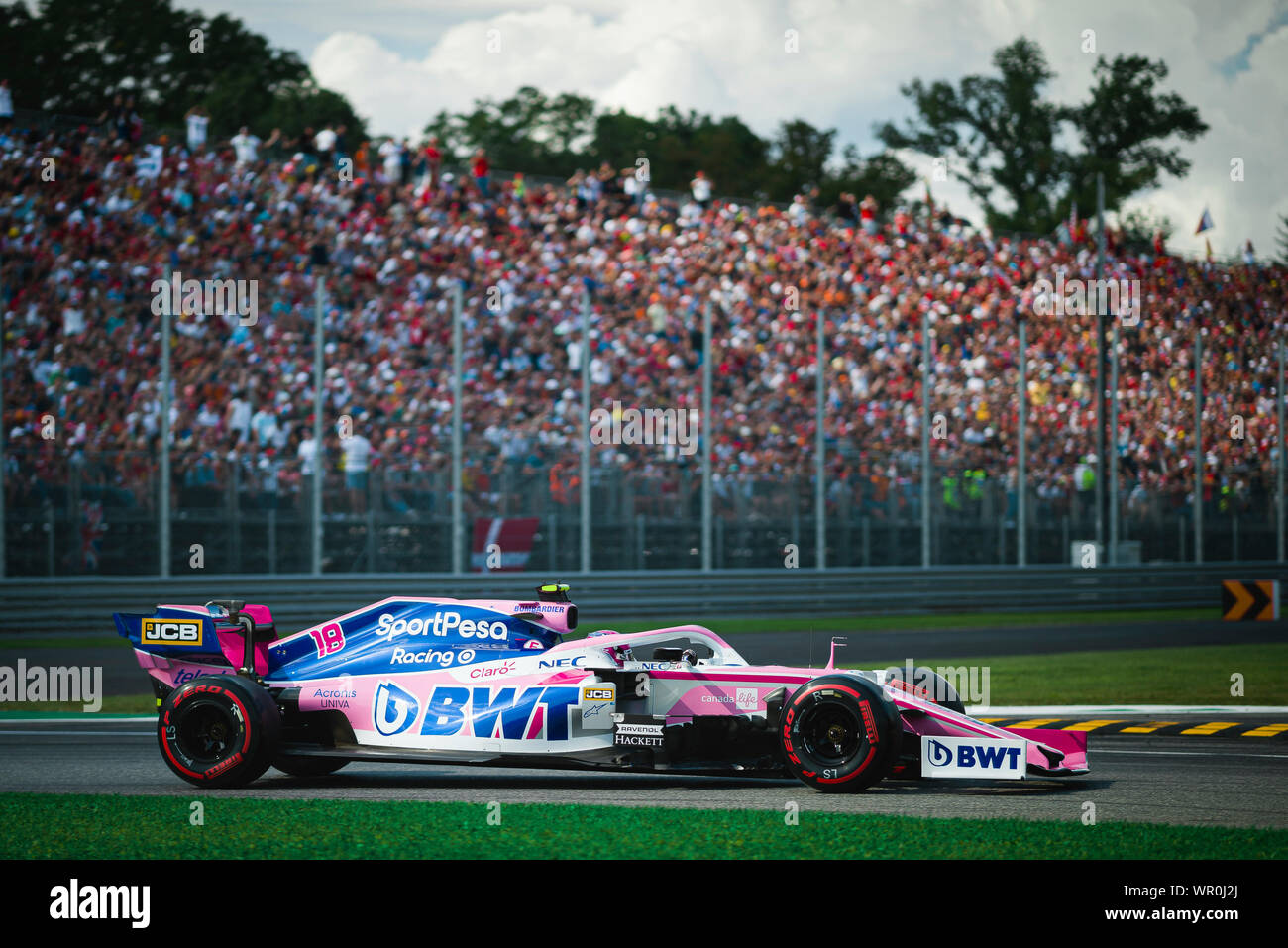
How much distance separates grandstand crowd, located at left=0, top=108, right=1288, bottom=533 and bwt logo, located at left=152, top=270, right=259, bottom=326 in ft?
0.78

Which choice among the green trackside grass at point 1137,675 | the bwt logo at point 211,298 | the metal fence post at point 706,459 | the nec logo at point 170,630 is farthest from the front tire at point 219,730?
the bwt logo at point 211,298

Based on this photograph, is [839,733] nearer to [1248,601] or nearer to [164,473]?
[1248,601]

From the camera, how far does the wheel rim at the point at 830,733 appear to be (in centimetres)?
805

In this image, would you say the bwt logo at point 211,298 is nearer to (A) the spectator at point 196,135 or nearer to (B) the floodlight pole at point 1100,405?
(A) the spectator at point 196,135

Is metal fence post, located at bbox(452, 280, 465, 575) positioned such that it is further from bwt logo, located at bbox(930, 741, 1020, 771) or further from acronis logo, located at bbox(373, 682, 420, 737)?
bwt logo, located at bbox(930, 741, 1020, 771)

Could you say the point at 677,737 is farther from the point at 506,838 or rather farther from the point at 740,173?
the point at 740,173

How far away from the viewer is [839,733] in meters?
8.10

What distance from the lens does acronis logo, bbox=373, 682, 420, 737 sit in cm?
882

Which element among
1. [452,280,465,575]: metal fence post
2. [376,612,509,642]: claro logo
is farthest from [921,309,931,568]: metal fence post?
[376,612,509,642]: claro logo

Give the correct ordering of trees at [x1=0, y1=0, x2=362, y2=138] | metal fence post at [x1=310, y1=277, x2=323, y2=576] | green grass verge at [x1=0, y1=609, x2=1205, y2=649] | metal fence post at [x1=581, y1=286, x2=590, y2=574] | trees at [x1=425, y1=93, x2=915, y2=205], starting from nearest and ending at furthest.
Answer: metal fence post at [x1=310, y1=277, x2=323, y2=576] < green grass verge at [x1=0, y1=609, x2=1205, y2=649] < metal fence post at [x1=581, y1=286, x2=590, y2=574] < trees at [x1=0, y1=0, x2=362, y2=138] < trees at [x1=425, y1=93, x2=915, y2=205]

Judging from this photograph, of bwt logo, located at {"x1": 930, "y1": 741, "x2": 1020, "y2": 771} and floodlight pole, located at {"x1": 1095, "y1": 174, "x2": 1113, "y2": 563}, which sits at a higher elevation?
floodlight pole, located at {"x1": 1095, "y1": 174, "x2": 1113, "y2": 563}

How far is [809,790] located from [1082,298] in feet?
82.2

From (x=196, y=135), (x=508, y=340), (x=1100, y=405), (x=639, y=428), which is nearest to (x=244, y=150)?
(x=196, y=135)

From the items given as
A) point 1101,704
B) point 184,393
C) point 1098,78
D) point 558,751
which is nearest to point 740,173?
point 1098,78
